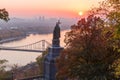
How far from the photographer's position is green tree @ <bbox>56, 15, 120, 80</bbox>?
12742mm

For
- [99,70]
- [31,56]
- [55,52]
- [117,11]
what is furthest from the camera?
[31,56]

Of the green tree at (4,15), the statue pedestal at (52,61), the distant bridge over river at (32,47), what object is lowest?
the statue pedestal at (52,61)

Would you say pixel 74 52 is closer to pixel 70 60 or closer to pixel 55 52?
pixel 70 60

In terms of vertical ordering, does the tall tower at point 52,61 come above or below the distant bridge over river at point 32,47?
below

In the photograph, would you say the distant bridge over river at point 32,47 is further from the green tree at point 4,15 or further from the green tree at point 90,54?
the green tree at point 4,15

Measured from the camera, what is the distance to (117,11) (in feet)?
22.4

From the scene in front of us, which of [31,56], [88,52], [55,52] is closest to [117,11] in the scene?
[88,52]

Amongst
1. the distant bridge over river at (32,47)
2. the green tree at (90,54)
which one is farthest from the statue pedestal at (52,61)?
the distant bridge over river at (32,47)

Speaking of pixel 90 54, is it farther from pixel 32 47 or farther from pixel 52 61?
pixel 32 47

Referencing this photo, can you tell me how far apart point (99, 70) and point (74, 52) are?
1.06 m

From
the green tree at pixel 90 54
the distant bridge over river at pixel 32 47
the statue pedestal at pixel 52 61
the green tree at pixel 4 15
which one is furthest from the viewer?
the distant bridge over river at pixel 32 47

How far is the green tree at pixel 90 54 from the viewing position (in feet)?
41.8

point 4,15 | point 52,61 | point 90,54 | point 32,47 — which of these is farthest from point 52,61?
point 32,47

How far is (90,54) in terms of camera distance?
12.8m
